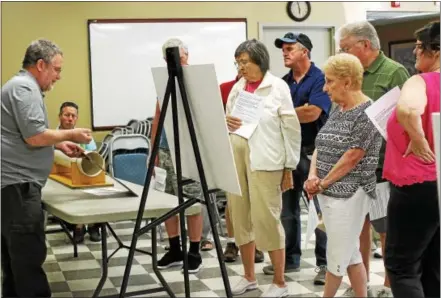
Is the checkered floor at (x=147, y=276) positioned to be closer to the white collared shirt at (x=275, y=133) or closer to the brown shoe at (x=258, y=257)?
the brown shoe at (x=258, y=257)

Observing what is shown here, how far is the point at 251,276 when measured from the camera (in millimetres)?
3539

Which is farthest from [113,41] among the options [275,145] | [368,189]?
[368,189]

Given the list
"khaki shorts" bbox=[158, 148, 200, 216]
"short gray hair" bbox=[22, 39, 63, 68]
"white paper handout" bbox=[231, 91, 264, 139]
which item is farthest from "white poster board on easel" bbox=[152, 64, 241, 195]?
"khaki shorts" bbox=[158, 148, 200, 216]

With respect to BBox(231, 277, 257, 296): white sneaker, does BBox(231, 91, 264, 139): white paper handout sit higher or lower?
higher

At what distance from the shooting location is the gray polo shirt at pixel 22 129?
9.61 feet

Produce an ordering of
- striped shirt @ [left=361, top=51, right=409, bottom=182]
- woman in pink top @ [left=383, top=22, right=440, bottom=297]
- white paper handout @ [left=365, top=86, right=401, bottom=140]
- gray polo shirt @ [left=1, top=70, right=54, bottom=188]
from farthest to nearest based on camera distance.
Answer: striped shirt @ [left=361, top=51, right=409, bottom=182], gray polo shirt @ [left=1, top=70, right=54, bottom=188], white paper handout @ [left=365, top=86, right=401, bottom=140], woman in pink top @ [left=383, top=22, right=440, bottom=297]

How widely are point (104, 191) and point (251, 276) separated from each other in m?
0.97

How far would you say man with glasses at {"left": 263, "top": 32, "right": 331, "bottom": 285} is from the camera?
3652 mm

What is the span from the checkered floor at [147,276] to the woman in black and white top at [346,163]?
2.58 feet

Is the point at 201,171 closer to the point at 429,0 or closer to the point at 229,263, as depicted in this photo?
the point at 229,263

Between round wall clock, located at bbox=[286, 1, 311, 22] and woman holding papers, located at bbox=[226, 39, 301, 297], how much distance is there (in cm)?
417

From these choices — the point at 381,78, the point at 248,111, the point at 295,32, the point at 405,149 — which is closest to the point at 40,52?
the point at 248,111

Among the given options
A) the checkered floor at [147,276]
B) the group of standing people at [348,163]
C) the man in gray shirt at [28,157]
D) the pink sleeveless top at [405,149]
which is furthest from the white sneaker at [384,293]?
the man in gray shirt at [28,157]

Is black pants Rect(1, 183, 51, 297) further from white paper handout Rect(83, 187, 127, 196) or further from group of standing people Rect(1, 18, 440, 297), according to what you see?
white paper handout Rect(83, 187, 127, 196)
